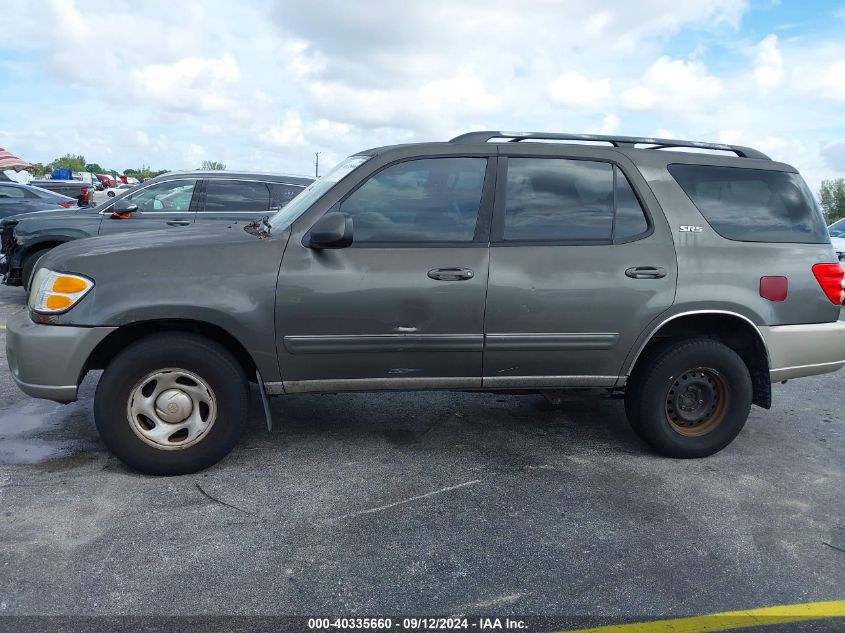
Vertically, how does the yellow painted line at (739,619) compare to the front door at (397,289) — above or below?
below

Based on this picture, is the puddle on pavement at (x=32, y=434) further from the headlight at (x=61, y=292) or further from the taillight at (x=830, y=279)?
the taillight at (x=830, y=279)

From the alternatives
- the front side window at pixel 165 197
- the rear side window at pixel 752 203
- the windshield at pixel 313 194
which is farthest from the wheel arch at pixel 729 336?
the front side window at pixel 165 197

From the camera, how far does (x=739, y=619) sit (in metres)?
2.84

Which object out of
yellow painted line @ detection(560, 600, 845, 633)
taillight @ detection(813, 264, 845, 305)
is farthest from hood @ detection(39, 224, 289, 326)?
taillight @ detection(813, 264, 845, 305)

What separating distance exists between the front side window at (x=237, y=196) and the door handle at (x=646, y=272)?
5724 millimetres

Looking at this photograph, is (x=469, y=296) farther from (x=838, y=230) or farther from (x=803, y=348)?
(x=838, y=230)

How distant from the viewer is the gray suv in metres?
3.88

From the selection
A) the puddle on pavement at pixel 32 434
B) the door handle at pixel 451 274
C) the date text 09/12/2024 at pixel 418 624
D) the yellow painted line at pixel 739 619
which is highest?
the door handle at pixel 451 274

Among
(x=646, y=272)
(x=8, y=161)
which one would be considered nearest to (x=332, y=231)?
(x=646, y=272)

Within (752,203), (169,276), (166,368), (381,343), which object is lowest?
(166,368)

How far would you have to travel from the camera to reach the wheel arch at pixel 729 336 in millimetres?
4367

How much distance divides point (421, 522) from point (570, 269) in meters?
1.62

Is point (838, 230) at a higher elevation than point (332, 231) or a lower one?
higher

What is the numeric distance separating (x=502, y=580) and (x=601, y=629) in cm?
46
